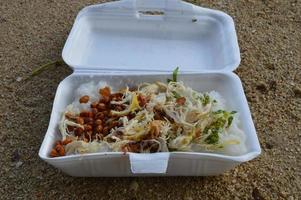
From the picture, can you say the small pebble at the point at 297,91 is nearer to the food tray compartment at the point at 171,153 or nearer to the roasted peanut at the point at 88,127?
the food tray compartment at the point at 171,153

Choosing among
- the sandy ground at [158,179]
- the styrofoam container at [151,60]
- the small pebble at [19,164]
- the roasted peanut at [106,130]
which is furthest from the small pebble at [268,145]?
the small pebble at [19,164]

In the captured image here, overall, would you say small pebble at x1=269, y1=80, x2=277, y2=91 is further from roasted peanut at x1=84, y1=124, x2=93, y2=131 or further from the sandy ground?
roasted peanut at x1=84, y1=124, x2=93, y2=131

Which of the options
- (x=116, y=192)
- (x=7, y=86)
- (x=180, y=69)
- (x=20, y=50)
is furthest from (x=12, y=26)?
(x=116, y=192)

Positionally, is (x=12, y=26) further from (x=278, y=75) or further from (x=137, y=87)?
(x=278, y=75)

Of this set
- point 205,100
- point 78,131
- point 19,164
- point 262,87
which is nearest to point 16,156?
point 19,164

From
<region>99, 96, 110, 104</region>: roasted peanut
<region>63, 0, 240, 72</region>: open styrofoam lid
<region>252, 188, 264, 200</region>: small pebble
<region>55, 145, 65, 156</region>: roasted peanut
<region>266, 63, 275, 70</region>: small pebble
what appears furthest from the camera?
<region>266, 63, 275, 70</region>: small pebble

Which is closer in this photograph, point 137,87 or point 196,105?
point 196,105

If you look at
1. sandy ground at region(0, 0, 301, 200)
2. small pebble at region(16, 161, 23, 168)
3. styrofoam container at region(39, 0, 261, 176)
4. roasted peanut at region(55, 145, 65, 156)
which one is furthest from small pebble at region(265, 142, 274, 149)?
small pebble at region(16, 161, 23, 168)
